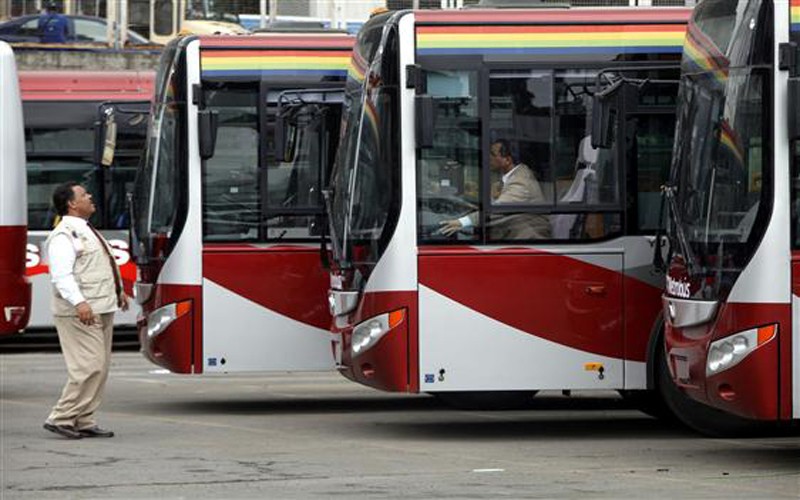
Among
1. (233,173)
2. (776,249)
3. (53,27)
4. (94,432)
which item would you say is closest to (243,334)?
(233,173)

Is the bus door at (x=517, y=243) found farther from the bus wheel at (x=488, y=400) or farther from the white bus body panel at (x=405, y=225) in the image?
the bus wheel at (x=488, y=400)

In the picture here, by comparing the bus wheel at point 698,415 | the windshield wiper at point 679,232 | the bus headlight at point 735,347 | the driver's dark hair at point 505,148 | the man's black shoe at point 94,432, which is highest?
the driver's dark hair at point 505,148

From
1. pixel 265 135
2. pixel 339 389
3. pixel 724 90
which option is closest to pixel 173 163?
pixel 265 135

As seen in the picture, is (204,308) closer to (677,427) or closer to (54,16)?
(677,427)

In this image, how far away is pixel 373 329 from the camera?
13641 mm

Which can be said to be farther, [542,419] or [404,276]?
[542,419]

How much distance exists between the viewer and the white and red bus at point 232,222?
15820mm

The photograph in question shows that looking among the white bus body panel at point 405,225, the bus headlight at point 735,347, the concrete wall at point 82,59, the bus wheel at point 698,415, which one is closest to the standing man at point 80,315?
the white bus body panel at point 405,225

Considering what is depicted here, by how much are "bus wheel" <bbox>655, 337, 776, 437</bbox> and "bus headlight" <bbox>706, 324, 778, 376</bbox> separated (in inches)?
74.9

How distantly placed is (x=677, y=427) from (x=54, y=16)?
19890 millimetres

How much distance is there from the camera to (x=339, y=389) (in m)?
18.6

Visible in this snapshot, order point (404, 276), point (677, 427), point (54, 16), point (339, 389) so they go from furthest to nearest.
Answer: point (54, 16), point (339, 389), point (677, 427), point (404, 276)

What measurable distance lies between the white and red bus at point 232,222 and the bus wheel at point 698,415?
3.24 m

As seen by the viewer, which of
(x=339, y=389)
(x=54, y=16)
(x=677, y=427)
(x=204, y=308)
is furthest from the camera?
(x=54, y=16)
